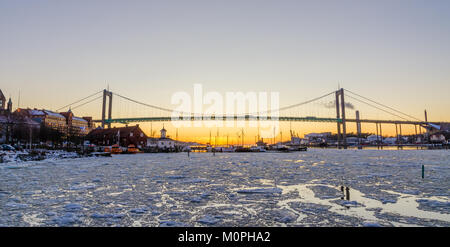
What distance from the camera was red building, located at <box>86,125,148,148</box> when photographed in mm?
76994

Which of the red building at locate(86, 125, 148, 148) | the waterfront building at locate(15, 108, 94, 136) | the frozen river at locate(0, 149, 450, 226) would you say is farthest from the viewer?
the waterfront building at locate(15, 108, 94, 136)

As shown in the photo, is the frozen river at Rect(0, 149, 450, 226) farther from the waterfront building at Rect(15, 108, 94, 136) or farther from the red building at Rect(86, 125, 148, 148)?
the waterfront building at Rect(15, 108, 94, 136)

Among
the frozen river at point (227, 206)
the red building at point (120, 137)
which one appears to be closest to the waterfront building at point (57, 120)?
the red building at point (120, 137)

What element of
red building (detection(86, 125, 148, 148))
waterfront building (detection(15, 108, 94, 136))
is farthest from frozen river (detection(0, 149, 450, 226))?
waterfront building (detection(15, 108, 94, 136))

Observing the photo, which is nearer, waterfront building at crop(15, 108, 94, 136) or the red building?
the red building

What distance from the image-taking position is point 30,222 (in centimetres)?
562

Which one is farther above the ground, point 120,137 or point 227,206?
point 120,137

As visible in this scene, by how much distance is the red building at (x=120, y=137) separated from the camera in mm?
76994

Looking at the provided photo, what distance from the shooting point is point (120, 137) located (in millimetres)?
77812

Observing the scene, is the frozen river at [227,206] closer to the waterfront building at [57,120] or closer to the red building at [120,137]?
the red building at [120,137]

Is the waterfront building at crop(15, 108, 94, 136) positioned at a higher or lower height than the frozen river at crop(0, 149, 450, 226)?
higher

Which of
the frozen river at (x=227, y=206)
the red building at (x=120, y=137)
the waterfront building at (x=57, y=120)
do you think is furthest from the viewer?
the waterfront building at (x=57, y=120)

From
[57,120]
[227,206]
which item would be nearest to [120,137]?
[57,120]

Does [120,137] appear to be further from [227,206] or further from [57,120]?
[227,206]
